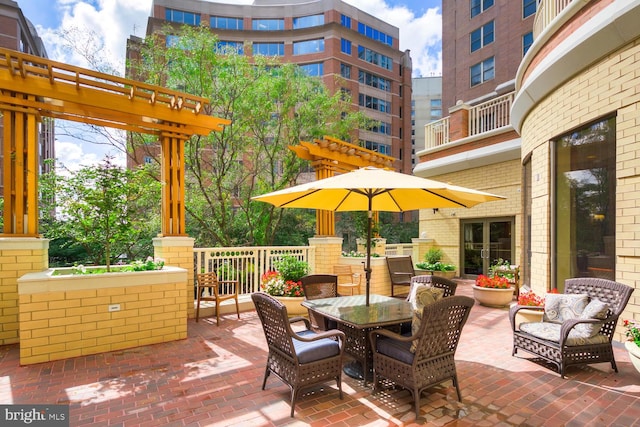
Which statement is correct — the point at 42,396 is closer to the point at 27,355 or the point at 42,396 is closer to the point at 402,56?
the point at 27,355

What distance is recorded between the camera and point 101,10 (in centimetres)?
1037

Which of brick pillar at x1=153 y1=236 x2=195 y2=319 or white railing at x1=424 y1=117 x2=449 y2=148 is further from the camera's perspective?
white railing at x1=424 y1=117 x2=449 y2=148

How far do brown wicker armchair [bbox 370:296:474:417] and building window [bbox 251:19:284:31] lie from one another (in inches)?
1116

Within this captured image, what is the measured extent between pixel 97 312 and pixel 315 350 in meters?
3.18

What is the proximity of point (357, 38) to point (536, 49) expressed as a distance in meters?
24.2

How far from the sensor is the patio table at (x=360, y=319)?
3422mm

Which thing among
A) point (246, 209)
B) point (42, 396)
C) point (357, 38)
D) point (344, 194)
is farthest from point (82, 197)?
point (357, 38)

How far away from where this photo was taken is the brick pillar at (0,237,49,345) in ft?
15.2

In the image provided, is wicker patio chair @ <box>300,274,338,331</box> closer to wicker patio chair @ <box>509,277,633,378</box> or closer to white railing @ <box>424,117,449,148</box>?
wicker patio chair @ <box>509,277,633,378</box>

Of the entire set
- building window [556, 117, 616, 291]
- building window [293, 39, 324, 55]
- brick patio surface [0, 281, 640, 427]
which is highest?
building window [293, 39, 324, 55]

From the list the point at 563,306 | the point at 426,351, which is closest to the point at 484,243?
the point at 563,306

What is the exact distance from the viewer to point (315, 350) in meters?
3.15

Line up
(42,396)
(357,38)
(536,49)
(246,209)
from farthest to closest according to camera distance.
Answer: (357,38) < (246,209) < (536,49) < (42,396)

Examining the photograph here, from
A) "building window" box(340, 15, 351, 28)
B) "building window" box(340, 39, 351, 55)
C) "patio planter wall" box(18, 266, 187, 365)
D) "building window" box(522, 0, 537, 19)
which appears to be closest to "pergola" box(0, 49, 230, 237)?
"patio planter wall" box(18, 266, 187, 365)
